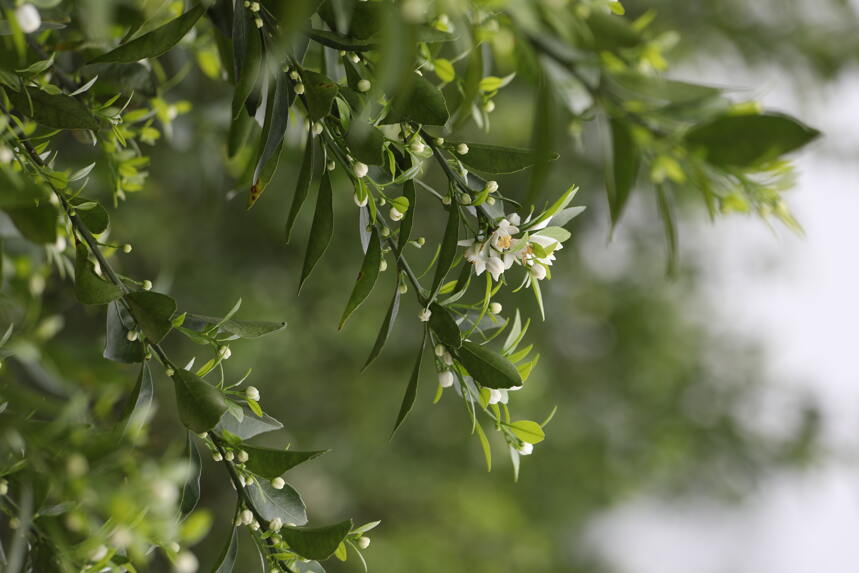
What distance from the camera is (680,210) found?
5.08ft

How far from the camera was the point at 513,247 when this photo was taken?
0.29 meters

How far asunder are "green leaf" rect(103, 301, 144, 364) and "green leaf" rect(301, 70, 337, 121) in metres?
0.11

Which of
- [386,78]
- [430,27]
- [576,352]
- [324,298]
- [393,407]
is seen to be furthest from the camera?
[576,352]

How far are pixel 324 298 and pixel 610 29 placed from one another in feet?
3.88

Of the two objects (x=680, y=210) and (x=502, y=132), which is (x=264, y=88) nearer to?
(x=502, y=132)

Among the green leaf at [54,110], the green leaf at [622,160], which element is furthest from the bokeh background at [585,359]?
the green leaf at [622,160]

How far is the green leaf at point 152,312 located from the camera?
11.7 inches

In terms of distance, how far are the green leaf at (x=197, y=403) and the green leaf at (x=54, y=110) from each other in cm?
11

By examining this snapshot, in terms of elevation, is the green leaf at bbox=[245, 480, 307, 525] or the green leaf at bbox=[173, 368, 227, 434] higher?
the green leaf at bbox=[173, 368, 227, 434]

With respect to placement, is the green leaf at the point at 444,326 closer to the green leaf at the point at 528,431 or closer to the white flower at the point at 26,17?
the green leaf at the point at 528,431

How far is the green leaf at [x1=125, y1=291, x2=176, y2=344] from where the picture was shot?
297 millimetres

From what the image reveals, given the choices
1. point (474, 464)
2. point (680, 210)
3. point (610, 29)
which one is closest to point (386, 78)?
point (610, 29)

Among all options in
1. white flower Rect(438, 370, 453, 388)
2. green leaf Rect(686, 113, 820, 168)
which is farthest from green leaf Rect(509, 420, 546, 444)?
green leaf Rect(686, 113, 820, 168)

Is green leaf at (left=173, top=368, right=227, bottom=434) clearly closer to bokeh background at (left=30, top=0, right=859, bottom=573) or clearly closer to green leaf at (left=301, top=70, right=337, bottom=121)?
green leaf at (left=301, top=70, right=337, bottom=121)
